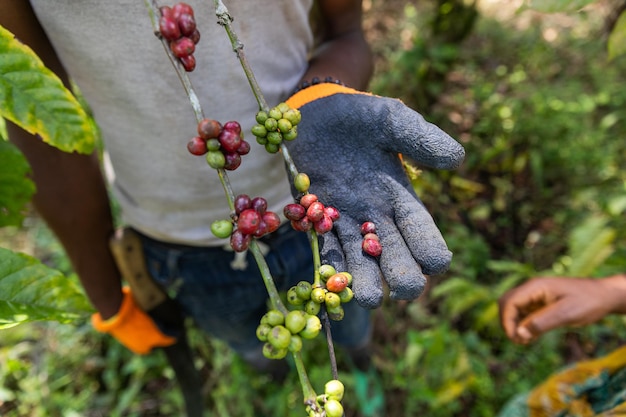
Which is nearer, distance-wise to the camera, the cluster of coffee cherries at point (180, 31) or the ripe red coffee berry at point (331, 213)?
the cluster of coffee cherries at point (180, 31)

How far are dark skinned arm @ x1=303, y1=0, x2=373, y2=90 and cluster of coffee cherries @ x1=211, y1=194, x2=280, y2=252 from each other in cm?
58

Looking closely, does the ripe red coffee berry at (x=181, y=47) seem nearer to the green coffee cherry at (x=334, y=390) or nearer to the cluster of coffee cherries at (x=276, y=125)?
the cluster of coffee cherries at (x=276, y=125)

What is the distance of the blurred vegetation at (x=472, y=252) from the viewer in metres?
2.39

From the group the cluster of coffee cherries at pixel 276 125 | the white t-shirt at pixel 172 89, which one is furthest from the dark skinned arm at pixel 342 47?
the cluster of coffee cherries at pixel 276 125

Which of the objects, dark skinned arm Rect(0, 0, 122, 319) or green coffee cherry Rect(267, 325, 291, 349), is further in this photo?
dark skinned arm Rect(0, 0, 122, 319)

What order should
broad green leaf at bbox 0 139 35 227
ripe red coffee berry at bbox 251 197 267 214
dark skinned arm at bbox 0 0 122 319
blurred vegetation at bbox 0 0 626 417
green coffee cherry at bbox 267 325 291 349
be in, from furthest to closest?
blurred vegetation at bbox 0 0 626 417 < dark skinned arm at bbox 0 0 122 319 < broad green leaf at bbox 0 139 35 227 < ripe red coffee berry at bbox 251 197 267 214 < green coffee cherry at bbox 267 325 291 349

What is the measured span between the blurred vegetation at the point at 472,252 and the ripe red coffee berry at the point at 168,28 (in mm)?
1403

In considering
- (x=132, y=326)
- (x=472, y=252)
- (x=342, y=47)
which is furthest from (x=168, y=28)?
(x=472, y=252)

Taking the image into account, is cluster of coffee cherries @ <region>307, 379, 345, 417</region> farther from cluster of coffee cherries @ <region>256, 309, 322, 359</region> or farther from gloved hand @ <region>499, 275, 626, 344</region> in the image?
gloved hand @ <region>499, 275, 626, 344</region>

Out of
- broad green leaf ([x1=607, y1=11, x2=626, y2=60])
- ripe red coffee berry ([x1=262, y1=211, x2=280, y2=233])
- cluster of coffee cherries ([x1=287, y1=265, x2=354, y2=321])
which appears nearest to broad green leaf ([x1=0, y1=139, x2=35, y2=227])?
ripe red coffee berry ([x1=262, y1=211, x2=280, y2=233])

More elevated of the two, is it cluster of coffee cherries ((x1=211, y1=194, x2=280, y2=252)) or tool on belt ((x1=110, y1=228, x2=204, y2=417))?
cluster of coffee cherries ((x1=211, y1=194, x2=280, y2=252))

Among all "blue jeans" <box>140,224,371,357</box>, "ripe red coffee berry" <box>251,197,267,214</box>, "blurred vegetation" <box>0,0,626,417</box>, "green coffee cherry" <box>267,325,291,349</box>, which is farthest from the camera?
"blurred vegetation" <box>0,0,626,417</box>

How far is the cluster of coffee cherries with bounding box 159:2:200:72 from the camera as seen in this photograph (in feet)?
2.48

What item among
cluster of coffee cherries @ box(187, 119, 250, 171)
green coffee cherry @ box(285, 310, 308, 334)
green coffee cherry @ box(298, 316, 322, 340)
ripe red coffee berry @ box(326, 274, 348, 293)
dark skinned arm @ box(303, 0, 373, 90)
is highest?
dark skinned arm @ box(303, 0, 373, 90)
